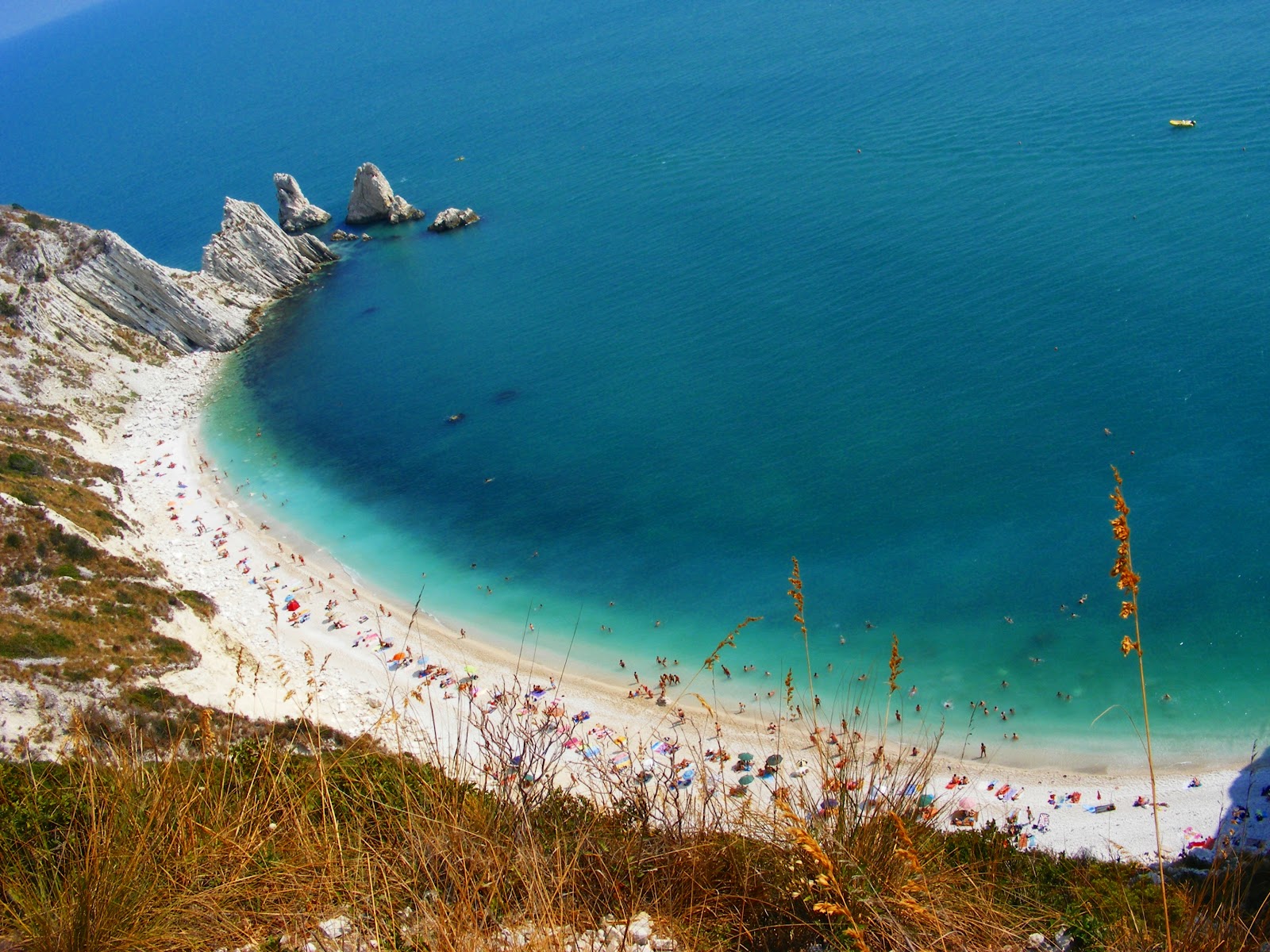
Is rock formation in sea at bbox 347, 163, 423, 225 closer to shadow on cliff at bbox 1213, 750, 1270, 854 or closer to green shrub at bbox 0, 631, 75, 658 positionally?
green shrub at bbox 0, 631, 75, 658

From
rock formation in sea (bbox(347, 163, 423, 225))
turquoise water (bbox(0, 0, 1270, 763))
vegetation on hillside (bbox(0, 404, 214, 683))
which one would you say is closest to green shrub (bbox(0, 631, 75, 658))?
vegetation on hillside (bbox(0, 404, 214, 683))

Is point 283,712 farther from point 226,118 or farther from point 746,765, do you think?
point 226,118

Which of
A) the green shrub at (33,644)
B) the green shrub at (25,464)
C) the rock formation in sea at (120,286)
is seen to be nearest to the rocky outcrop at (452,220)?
the rock formation in sea at (120,286)

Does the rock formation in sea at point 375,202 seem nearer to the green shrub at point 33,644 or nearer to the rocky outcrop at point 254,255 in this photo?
the rocky outcrop at point 254,255

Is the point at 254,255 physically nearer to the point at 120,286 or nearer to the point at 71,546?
the point at 120,286

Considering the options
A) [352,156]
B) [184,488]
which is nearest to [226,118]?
[352,156]

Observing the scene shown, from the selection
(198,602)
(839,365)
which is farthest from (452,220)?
(198,602)
